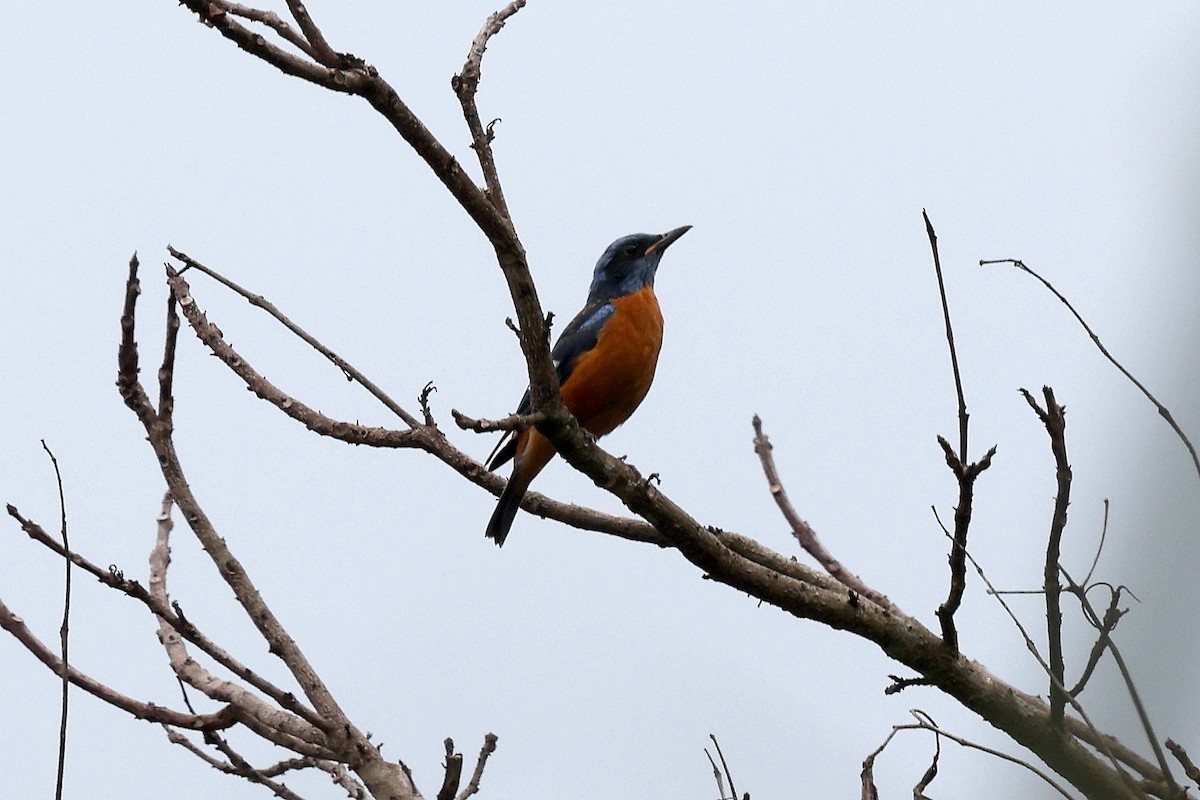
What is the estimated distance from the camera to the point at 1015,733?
14.0 ft

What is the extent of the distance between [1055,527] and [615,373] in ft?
15.2

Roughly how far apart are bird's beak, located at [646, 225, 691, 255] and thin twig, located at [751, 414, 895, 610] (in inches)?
93.0

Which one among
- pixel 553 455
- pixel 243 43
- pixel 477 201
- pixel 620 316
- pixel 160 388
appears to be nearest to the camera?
pixel 243 43

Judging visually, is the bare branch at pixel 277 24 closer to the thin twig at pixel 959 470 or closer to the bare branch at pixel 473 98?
the bare branch at pixel 473 98

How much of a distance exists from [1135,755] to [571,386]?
441 cm

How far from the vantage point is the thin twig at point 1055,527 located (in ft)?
11.0

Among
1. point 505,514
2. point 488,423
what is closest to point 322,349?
point 488,423

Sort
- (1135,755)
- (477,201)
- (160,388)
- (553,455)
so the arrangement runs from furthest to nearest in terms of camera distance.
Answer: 1. (553,455)
2. (160,388)
3. (1135,755)
4. (477,201)

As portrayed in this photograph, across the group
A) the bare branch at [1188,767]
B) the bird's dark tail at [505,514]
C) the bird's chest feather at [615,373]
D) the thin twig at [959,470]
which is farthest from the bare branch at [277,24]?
the bird's chest feather at [615,373]

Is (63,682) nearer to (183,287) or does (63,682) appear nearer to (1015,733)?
(183,287)

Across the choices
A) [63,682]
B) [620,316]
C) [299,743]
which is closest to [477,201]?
[63,682]

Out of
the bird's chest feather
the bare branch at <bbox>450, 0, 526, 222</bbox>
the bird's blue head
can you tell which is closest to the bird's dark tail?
the bird's chest feather

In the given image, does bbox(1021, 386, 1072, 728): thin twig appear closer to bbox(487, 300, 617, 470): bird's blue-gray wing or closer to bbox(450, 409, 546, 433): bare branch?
bbox(450, 409, 546, 433): bare branch

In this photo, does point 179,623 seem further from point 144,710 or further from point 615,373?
point 615,373
